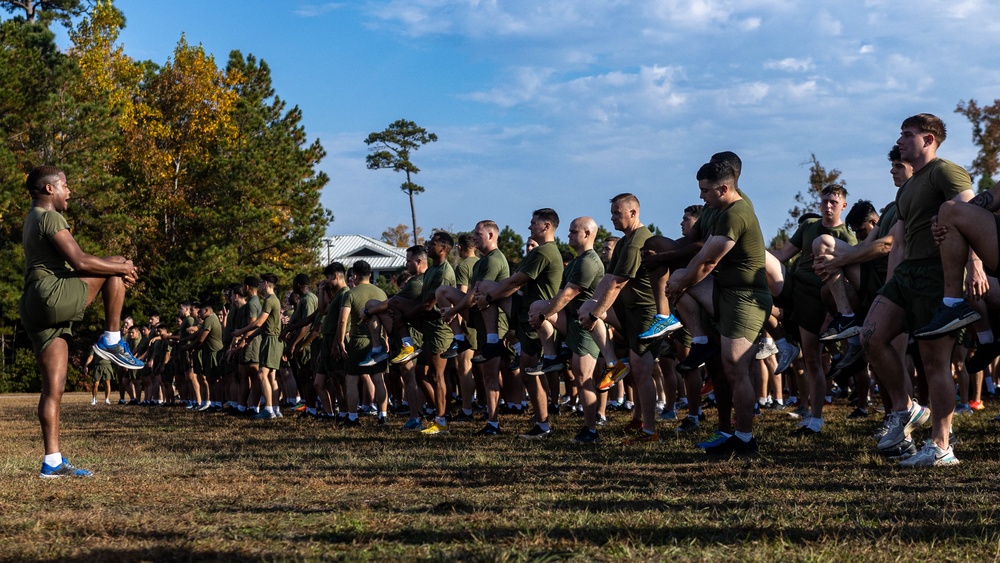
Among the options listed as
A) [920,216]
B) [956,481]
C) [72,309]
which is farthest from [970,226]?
[72,309]

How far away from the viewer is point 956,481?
572 cm

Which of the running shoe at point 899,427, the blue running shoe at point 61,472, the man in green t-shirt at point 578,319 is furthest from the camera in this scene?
the man in green t-shirt at point 578,319

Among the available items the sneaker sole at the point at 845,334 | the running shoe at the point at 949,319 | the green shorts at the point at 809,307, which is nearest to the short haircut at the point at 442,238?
the green shorts at the point at 809,307

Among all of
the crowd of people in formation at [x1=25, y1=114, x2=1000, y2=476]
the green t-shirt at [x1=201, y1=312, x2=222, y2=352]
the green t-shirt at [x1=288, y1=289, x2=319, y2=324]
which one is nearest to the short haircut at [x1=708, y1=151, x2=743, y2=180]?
the crowd of people in formation at [x1=25, y1=114, x2=1000, y2=476]

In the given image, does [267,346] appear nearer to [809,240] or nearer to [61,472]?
[61,472]

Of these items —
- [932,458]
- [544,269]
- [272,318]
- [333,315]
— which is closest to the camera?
[932,458]

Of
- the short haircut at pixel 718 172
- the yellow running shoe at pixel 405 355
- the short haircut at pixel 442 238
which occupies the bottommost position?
the yellow running shoe at pixel 405 355

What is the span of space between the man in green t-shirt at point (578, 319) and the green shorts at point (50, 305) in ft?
13.6

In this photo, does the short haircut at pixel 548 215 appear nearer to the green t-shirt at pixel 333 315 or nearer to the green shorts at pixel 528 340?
the green shorts at pixel 528 340

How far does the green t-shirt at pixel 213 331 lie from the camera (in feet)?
64.6

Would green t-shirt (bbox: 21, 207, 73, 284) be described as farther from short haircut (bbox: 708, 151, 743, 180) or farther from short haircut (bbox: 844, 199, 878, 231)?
short haircut (bbox: 844, 199, 878, 231)

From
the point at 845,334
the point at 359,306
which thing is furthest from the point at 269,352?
the point at 845,334

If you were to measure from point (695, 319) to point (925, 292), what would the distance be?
2164 mm

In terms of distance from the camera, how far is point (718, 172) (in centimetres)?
758
